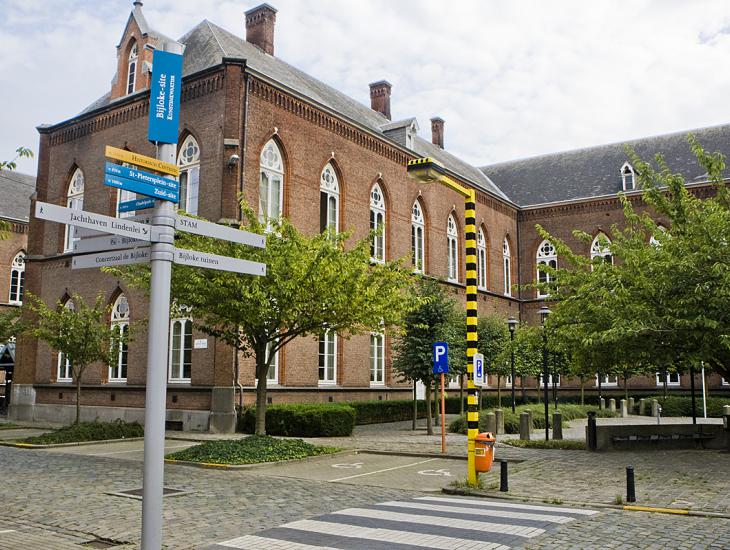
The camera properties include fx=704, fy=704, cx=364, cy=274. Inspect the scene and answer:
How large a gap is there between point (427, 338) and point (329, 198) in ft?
25.7

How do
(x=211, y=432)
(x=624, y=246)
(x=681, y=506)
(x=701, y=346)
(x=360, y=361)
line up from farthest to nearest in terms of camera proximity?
(x=360, y=361)
(x=211, y=432)
(x=624, y=246)
(x=701, y=346)
(x=681, y=506)

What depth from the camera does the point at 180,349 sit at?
76.1 ft

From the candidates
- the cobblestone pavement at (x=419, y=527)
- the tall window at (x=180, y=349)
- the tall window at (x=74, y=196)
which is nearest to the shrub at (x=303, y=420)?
the tall window at (x=180, y=349)

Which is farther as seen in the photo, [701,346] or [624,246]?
[624,246]

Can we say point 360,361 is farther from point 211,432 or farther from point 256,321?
point 256,321

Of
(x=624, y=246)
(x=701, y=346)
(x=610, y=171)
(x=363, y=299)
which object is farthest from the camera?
(x=610, y=171)

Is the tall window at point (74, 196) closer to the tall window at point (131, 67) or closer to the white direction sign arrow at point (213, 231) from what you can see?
the tall window at point (131, 67)

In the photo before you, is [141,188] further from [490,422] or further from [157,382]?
[490,422]

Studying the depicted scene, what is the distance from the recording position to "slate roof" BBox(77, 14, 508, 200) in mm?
25266

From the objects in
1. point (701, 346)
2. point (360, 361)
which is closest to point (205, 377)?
point (360, 361)

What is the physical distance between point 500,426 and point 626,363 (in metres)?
6.17

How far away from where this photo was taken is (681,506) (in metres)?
9.77

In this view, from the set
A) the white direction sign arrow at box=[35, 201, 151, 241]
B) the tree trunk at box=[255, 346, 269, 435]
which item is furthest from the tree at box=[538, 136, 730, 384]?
the white direction sign arrow at box=[35, 201, 151, 241]

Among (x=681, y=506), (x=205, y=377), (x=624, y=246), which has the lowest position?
(x=681, y=506)
